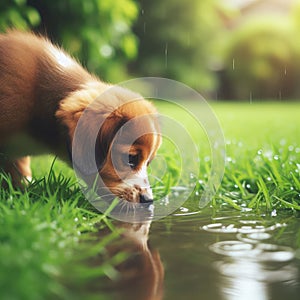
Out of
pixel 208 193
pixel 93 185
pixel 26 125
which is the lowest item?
pixel 208 193

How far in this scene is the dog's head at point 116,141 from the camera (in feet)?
11.8

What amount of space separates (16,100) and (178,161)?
1.96 m

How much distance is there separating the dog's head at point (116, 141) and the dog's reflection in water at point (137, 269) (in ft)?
1.46

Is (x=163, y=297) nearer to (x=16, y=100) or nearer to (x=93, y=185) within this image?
(x=93, y=185)

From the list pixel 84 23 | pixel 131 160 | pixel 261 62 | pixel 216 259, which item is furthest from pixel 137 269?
pixel 261 62

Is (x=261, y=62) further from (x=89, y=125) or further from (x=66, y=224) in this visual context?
(x=66, y=224)

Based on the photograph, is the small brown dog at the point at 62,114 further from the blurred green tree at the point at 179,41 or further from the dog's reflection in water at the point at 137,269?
the blurred green tree at the point at 179,41

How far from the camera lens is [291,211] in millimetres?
3764

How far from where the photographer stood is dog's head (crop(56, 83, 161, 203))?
3.60 meters

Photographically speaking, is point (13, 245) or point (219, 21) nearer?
point (13, 245)

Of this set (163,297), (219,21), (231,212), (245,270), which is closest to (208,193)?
(231,212)

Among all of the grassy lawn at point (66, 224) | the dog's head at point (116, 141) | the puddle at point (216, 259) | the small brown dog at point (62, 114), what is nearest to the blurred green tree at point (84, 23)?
the small brown dog at point (62, 114)

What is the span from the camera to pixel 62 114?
11.8 feet

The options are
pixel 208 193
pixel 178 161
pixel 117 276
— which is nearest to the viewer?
pixel 117 276
